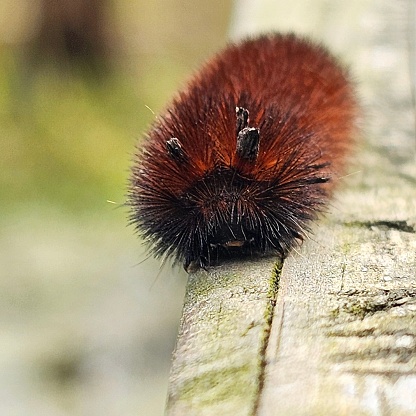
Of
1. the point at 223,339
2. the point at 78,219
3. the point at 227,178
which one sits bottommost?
the point at 223,339

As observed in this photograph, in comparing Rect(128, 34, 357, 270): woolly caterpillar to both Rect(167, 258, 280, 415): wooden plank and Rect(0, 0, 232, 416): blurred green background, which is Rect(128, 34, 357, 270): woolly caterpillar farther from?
Rect(0, 0, 232, 416): blurred green background

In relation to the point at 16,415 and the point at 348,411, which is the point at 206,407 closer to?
the point at 348,411

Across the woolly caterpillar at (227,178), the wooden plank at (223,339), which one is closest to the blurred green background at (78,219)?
the woolly caterpillar at (227,178)

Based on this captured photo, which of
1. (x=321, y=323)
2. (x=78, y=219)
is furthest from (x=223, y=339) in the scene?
(x=78, y=219)


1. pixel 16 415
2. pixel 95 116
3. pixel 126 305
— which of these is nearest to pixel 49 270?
pixel 126 305

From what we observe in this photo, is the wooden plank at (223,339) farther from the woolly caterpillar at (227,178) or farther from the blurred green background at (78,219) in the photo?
the blurred green background at (78,219)

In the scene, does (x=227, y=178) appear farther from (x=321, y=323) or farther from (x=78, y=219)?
(x=78, y=219)

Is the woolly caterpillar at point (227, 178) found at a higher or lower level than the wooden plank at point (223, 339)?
higher
